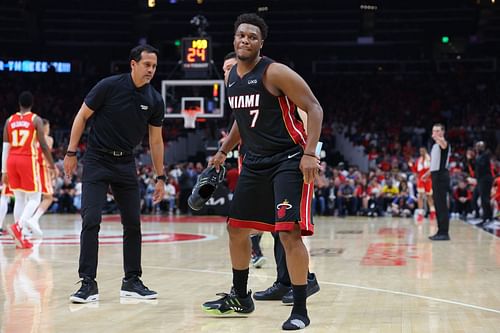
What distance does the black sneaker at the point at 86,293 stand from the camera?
20.5 ft

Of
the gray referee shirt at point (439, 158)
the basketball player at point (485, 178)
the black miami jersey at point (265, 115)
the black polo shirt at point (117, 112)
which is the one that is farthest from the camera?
the basketball player at point (485, 178)

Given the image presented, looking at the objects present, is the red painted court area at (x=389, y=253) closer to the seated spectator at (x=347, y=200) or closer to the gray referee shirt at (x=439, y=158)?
the gray referee shirt at (x=439, y=158)

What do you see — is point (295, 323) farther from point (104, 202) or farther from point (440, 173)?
point (440, 173)

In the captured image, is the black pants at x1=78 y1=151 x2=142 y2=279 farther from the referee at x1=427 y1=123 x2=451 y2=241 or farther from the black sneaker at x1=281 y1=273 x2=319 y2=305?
the referee at x1=427 y1=123 x2=451 y2=241

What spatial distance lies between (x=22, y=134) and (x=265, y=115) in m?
6.35

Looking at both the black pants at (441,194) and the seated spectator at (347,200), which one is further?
the seated spectator at (347,200)

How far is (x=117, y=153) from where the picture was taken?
6695 mm

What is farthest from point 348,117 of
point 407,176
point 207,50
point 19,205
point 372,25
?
point 19,205

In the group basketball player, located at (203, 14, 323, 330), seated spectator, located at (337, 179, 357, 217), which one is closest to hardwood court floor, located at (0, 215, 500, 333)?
basketball player, located at (203, 14, 323, 330)

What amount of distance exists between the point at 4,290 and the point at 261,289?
212 centimetres

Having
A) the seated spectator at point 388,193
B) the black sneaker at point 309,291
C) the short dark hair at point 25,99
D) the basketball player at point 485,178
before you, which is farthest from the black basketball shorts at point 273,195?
the seated spectator at point 388,193

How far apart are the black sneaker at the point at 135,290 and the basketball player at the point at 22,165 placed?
4.65 m

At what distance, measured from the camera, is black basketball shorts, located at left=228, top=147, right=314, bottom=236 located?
5.35m

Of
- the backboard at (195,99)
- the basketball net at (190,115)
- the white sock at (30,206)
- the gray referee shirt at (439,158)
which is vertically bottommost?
the white sock at (30,206)
